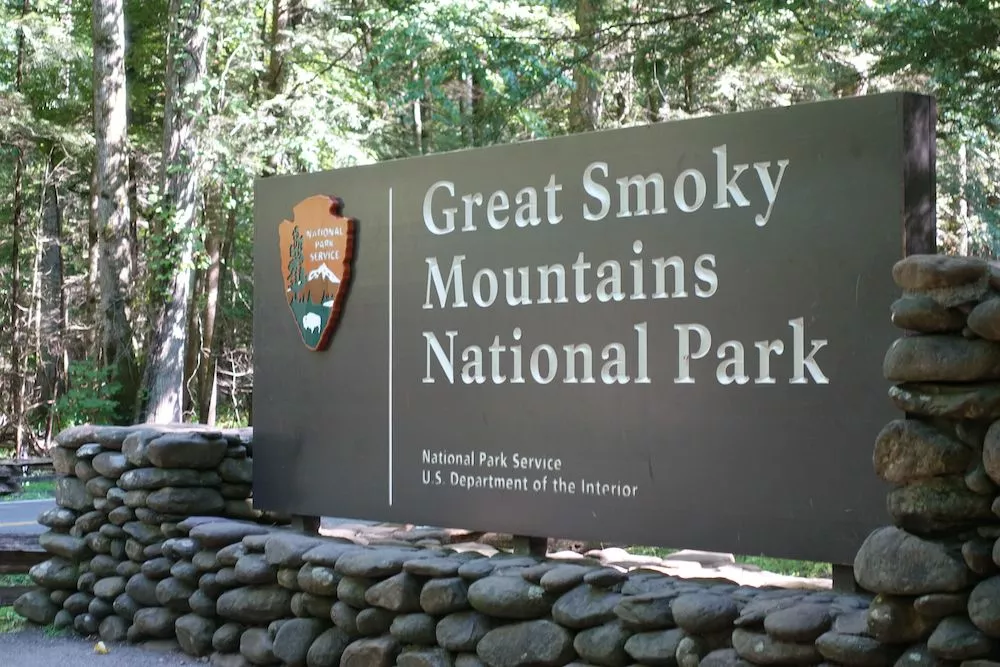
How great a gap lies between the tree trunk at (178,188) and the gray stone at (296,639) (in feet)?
30.4

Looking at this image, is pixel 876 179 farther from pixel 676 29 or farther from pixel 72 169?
pixel 72 169

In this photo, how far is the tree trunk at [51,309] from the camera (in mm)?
25250

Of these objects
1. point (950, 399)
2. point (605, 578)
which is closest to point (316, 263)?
point (605, 578)

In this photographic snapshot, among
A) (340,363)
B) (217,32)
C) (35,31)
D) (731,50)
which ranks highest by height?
(35,31)

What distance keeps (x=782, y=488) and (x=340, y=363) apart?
2.95 m

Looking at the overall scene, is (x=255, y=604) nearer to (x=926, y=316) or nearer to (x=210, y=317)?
(x=926, y=316)

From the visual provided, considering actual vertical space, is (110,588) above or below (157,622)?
above

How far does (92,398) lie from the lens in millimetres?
15688

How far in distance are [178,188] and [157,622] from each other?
30.8ft

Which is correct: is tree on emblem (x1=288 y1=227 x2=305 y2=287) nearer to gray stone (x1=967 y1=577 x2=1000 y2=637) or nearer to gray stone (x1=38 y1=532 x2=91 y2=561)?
gray stone (x1=38 y1=532 x2=91 y2=561)

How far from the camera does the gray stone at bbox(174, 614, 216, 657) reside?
272 inches

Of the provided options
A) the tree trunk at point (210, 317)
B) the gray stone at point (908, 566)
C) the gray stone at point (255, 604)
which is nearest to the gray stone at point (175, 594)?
the gray stone at point (255, 604)

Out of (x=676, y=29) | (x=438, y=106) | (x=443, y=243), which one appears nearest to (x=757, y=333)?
(x=443, y=243)

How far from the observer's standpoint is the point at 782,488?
5.01 metres
